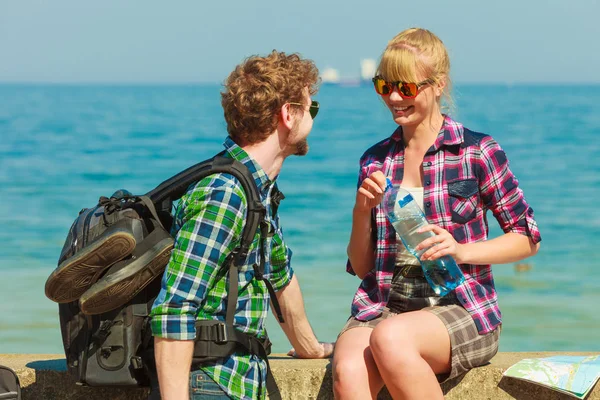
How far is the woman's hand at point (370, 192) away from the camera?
10.5 ft

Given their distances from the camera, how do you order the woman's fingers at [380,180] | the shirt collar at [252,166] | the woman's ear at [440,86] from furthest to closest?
the woman's ear at [440,86] < the woman's fingers at [380,180] < the shirt collar at [252,166]

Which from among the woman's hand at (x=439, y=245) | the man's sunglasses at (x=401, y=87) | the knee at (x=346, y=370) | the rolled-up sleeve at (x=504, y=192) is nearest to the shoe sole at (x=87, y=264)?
the knee at (x=346, y=370)

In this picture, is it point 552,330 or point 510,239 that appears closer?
point 510,239

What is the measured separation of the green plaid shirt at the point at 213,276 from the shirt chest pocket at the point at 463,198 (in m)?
0.85

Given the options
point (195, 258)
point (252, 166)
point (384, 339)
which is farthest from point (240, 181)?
point (384, 339)

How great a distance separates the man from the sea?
16cm

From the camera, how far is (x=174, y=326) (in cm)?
261

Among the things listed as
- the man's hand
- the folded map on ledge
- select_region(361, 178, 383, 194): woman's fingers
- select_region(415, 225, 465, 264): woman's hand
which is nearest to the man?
select_region(361, 178, 383, 194): woman's fingers

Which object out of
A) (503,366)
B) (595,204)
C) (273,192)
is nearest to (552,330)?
(503,366)

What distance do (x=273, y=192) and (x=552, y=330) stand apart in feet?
18.5

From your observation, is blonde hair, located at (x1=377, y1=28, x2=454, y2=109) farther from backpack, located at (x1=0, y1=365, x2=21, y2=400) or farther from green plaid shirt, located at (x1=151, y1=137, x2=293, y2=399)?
backpack, located at (x1=0, y1=365, x2=21, y2=400)

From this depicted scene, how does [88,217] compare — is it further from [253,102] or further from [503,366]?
[503,366]

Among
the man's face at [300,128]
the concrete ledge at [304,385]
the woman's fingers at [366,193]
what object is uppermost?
the man's face at [300,128]

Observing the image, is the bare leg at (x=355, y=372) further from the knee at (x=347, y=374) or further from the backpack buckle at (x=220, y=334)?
the backpack buckle at (x=220, y=334)
